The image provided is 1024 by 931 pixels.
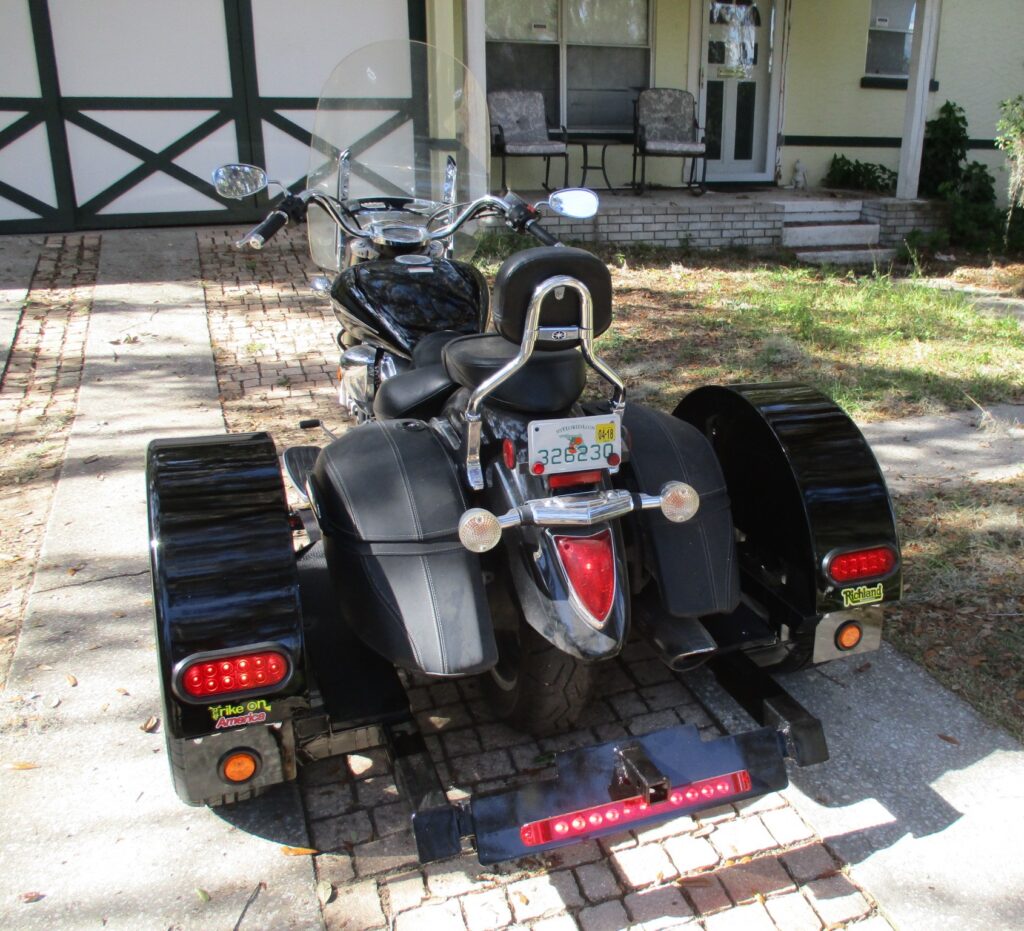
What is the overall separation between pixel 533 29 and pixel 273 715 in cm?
1077

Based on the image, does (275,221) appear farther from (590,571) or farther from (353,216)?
(590,571)

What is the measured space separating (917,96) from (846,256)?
2309 mm

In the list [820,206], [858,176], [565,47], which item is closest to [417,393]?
[820,206]

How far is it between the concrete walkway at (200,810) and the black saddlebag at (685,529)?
2.32 feet

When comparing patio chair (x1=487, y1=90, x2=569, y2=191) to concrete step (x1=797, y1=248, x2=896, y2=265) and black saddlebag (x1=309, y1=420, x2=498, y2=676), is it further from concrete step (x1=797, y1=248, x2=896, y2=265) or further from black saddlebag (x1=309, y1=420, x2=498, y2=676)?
black saddlebag (x1=309, y1=420, x2=498, y2=676)

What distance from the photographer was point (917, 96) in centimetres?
1090

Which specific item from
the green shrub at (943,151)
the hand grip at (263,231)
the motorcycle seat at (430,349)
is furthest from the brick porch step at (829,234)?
the hand grip at (263,231)

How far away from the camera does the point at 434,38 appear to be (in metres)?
10.2

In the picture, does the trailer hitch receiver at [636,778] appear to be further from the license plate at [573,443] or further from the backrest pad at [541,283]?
the backrest pad at [541,283]

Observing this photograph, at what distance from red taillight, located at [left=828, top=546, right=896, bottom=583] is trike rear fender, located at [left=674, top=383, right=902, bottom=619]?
2 centimetres

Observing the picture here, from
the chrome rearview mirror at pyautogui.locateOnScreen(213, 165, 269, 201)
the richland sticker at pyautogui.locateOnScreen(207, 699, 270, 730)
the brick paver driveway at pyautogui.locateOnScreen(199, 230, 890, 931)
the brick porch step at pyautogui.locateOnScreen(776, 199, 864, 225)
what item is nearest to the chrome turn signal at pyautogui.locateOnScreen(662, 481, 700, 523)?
the brick paver driveway at pyautogui.locateOnScreen(199, 230, 890, 931)

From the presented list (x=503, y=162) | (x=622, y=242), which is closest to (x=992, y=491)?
(x=622, y=242)

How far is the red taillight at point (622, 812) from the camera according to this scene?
6.70 feet

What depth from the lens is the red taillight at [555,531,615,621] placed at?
216 cm
